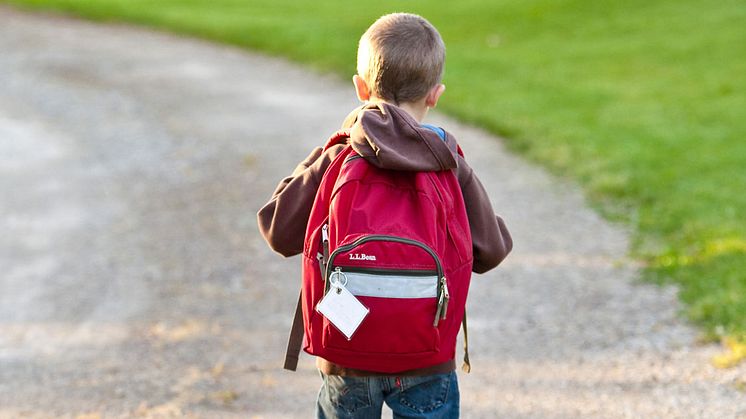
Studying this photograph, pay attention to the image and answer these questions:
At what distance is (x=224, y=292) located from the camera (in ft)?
18.0

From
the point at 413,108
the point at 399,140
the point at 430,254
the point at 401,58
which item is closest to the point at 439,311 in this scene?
the point at 430,254

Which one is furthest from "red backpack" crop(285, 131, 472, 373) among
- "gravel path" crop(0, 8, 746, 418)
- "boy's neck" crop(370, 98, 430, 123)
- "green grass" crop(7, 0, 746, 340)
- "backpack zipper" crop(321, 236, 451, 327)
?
"green grass" crop(7, 0, 746, 340)

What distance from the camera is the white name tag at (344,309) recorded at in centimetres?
226

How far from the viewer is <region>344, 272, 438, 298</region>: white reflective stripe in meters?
2.26

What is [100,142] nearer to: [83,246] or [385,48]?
[83,246]

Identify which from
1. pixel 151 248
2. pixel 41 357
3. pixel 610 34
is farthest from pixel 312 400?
pixel 610 34

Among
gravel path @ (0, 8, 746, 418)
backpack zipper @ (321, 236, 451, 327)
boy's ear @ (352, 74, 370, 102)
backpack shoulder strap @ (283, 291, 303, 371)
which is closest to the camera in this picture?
backpack zipper @ (321, 236, 451, 327)

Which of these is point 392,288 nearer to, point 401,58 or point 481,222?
point 481,222

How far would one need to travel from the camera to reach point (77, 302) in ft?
18.2

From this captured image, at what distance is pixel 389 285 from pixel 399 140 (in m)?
0.36

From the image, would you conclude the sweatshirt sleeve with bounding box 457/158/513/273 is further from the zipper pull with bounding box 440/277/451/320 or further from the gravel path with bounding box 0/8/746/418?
the gravel path with bounding box 0/8/746/418

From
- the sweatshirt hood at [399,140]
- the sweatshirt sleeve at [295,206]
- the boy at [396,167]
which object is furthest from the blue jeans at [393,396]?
the sweatshirt hood at [399,140]

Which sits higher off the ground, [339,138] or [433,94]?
[433,94]

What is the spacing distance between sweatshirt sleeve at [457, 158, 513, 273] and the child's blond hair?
227 millimetres
